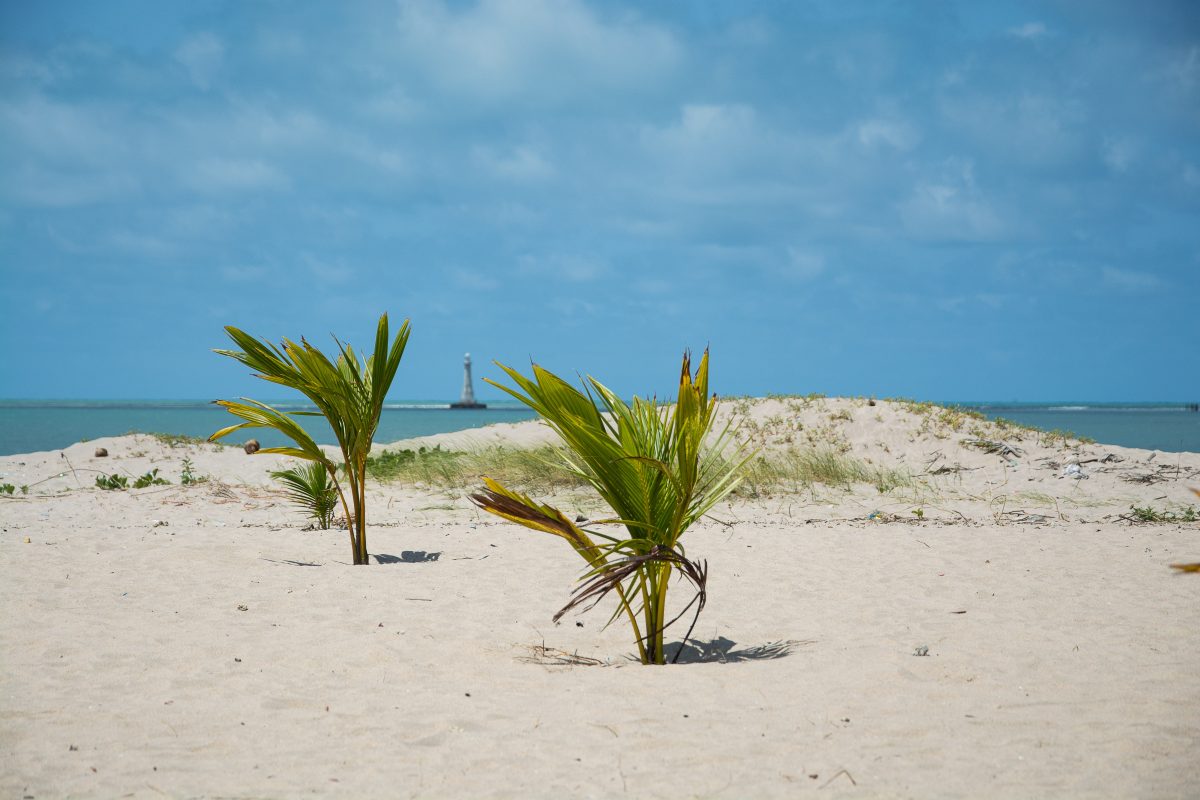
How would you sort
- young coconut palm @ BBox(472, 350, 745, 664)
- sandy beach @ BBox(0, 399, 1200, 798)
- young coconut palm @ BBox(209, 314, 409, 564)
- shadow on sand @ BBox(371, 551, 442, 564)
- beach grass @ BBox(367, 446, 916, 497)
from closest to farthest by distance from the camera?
sandy beach @ BBox(0, 399, 1200, 798) < young coconut palm @ BBox(472, 350, 745, 664) < young coconut palm @ BBox(209, 314, 409, 564) < shadow on sand @ BBox(371, 551, 442, 564) < beach grass @ BBox(367, 446, 916, 497)

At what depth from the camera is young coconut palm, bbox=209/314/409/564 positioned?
19.3 feet

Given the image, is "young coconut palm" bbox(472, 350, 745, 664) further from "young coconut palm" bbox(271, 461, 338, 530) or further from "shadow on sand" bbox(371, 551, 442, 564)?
"young coconut palm" bbox(271, 461, 338, 530)

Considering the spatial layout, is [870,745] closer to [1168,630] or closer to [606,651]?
[606,651]

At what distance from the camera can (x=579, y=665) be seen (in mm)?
4258

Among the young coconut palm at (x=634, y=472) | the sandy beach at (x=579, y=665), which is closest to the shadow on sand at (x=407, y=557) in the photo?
the sandy beach at (x=579, y=665)

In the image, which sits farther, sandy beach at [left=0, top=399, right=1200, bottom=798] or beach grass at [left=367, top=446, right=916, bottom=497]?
beach grass at [left=367, top=446, right=916, bottom=497]

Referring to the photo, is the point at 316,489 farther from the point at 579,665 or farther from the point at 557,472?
the point at 579,665

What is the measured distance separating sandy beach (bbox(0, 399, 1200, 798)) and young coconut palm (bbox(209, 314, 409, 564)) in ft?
2.91

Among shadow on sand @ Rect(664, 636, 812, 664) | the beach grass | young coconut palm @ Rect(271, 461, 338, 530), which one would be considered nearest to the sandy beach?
shadow on sand @ Rect(664, 636, 812, 664)

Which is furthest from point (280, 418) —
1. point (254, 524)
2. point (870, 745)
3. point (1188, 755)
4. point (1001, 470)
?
point (1001, 470)

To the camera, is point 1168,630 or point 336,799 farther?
point 1168,630

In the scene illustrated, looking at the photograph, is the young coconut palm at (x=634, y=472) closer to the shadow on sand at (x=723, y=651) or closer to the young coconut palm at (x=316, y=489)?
the shadow on sand at (x=723, y=651)

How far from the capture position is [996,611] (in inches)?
202

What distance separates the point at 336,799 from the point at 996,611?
4040 mm
